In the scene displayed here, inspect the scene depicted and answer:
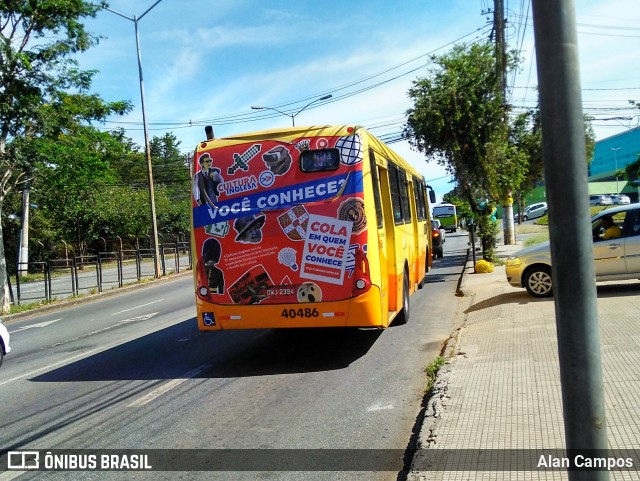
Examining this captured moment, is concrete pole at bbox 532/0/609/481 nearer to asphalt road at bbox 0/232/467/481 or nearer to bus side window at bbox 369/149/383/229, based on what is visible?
asphalt road at bbox 0/232/467/481

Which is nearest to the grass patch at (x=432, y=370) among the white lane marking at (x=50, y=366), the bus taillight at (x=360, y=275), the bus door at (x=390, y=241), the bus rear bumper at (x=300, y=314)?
the bus rear bumper at (x=300, y=314)

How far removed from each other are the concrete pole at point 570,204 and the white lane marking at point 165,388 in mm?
5434

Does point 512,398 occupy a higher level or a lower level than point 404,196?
lower

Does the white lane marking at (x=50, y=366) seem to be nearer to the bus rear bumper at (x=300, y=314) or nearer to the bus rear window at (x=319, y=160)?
the bus rear bumper at (x=300, y=314)

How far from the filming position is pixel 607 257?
10.8 m

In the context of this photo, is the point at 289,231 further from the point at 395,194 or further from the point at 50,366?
the point at 50,366

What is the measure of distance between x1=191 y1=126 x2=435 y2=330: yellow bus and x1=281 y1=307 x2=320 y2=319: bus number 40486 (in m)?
0.01

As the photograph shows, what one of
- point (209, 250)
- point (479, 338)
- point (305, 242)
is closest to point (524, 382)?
point (479, 338)

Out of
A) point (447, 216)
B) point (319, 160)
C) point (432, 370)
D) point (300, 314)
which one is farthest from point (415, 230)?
point (447, 216)

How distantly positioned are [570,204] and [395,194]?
26.2ft

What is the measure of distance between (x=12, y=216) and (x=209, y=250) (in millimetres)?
38986

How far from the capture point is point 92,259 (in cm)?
2552

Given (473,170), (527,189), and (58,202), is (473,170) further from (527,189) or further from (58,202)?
(58,202)

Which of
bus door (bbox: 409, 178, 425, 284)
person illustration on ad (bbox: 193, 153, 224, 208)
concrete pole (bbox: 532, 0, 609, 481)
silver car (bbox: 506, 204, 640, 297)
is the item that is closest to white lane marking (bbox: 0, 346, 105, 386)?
person illustration on ad (bbox: 193, 153, 224, 208)
